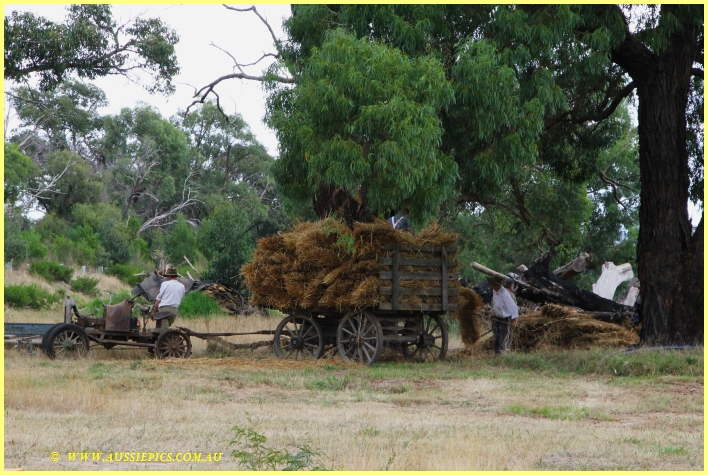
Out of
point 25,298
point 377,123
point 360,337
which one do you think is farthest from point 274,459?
point 25,298

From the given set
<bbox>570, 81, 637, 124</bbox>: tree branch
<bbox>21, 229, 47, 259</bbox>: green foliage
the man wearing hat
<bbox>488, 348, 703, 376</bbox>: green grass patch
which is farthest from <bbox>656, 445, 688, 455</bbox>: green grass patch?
<bbox>21, 229, 47, 259</bbox>: green foliage

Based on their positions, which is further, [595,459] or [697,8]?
[697,8]

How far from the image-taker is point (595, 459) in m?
8.13

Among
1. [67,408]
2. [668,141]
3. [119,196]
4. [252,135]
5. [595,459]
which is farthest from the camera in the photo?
[252,135]

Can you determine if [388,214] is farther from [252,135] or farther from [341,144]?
[252,135]

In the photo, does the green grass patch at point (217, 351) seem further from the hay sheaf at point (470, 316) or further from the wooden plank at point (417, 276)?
the hay sheaf at point (470, 316)

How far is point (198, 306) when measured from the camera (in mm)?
25000

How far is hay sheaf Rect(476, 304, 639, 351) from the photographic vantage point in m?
18.1

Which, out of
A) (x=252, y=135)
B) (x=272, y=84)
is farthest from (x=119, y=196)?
(x=272, y=84)

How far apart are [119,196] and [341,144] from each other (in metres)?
44.5

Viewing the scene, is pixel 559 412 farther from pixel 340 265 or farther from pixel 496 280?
pixel 496 280

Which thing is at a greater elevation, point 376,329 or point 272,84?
point 272,84

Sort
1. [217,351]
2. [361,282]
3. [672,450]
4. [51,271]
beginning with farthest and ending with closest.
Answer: [51,271] → [217,351] → [361,282] → [672,450]

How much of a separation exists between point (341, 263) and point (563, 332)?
16.7 ft
